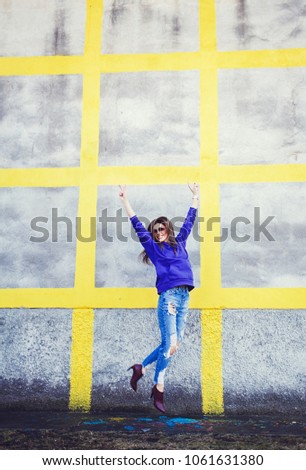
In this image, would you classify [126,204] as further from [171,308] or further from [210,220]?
[210,220]

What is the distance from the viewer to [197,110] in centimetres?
633

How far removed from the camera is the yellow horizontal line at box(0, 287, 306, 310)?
5.90 meters

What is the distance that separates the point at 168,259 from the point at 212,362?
1.27 metres

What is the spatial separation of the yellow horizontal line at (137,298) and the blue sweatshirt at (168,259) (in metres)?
0.75

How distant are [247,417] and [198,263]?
5.12 feet

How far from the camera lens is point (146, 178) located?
620cm

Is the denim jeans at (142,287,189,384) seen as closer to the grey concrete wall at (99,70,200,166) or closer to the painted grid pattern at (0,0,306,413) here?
the painted grid pattern at (0,0,306,413)

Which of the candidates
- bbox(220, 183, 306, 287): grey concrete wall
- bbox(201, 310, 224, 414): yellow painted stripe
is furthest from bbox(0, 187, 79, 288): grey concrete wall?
bbox(220, 183, 306, 287): grey concrete wall

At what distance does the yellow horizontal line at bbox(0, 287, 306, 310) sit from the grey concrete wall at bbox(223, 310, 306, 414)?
92mm

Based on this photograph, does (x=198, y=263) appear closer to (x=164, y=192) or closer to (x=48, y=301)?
(x=164, y=192)

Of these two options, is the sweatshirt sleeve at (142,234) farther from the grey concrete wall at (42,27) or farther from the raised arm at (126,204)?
the grey concrete wall at (42,27)

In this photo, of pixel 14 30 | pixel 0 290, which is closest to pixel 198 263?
pixel 0 290

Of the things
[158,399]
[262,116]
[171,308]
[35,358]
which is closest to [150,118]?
[262,116]

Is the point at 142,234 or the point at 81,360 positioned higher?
the point at 142,234
